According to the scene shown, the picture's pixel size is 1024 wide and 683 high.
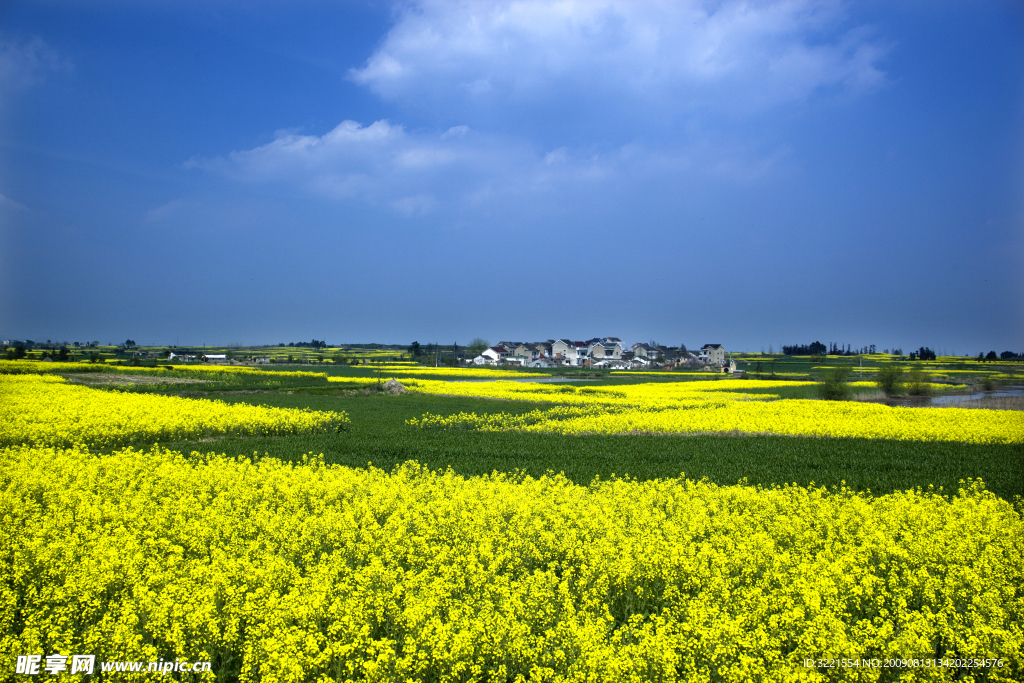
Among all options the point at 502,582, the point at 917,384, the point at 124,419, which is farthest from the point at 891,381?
the point at 124,419

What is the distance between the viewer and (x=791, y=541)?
354 inches

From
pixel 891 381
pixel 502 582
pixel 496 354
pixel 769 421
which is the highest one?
pixel 496 354

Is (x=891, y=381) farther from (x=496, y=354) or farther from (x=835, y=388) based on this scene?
(x=496, y=354)

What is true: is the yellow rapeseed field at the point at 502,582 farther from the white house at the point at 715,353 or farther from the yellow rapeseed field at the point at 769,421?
the white house at the point at 715,353

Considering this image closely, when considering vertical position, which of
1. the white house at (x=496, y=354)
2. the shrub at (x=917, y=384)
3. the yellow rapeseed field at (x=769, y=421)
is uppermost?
the white house at (x=496, y=354)

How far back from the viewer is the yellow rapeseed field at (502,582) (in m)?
5.50

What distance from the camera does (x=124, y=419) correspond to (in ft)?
69.3

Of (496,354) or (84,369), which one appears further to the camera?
(496,354)

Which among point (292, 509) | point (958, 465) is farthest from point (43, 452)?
point (958, 465)

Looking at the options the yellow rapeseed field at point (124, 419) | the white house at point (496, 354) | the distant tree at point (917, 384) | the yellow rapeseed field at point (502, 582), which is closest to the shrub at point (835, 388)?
the distant tree at point (917, 384)

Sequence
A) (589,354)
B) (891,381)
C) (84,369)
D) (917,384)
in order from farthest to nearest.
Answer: (589,354), (84,369), (891,381), (917,384)

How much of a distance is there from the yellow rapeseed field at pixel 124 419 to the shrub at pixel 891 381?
163 feet

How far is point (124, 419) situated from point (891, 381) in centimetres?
5903

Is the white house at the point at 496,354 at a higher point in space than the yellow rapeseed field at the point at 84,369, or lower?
higher
